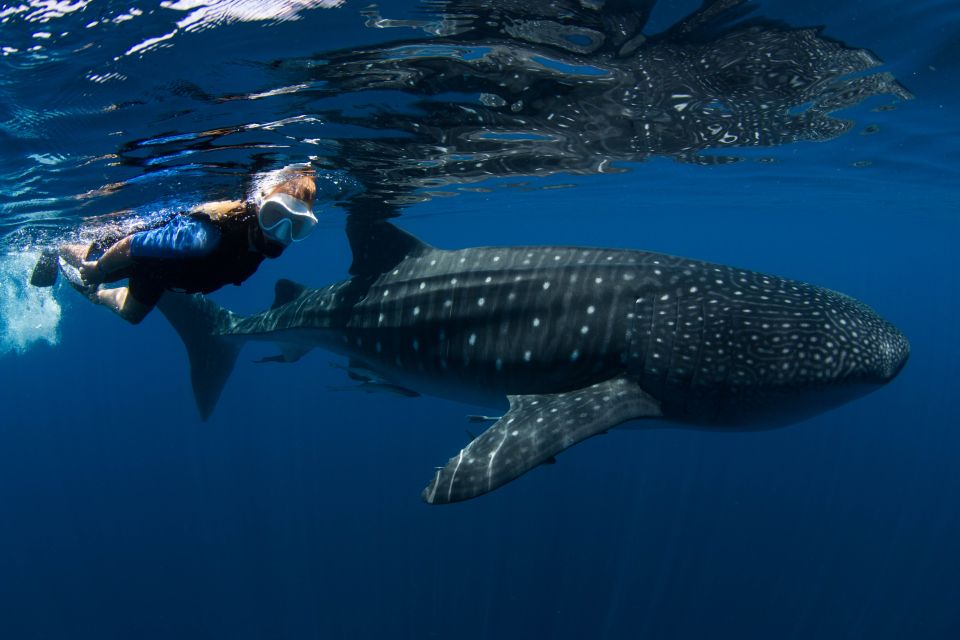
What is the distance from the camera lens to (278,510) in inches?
880

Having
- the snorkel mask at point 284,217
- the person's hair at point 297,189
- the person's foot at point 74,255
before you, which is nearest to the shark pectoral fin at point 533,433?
the snorkel mask at point 284,217

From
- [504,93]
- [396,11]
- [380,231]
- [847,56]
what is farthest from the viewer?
[504,93]

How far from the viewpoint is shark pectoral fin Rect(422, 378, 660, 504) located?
13.3ft

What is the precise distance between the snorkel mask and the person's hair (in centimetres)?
6

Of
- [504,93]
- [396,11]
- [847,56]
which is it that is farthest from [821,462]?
[396,11]

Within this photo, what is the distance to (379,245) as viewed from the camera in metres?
7.66

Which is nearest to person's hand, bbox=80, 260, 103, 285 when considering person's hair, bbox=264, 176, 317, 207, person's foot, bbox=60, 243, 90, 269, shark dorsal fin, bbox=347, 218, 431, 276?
person's foot, bbox=60, 243, 90, 269

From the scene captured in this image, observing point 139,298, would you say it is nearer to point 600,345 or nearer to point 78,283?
point 78,283

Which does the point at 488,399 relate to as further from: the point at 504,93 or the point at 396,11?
the point at 504,93

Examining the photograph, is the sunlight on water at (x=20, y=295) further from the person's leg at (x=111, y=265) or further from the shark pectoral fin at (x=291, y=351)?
the person's leg at (x=111, y=265)

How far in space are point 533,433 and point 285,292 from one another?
609cm

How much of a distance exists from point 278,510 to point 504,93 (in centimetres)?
1955

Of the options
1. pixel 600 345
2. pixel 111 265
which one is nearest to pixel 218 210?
pixel 111 265

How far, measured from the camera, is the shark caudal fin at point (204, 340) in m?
9.08
